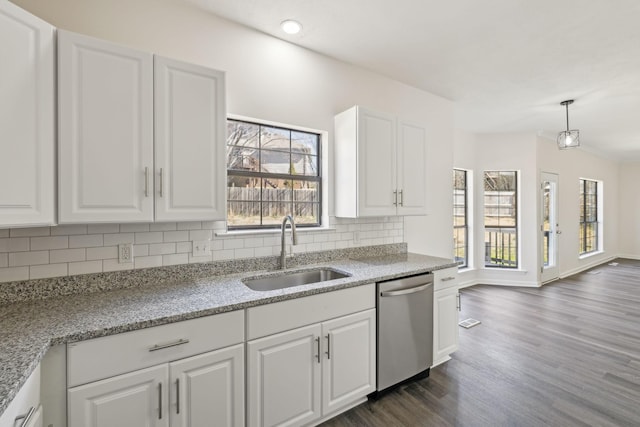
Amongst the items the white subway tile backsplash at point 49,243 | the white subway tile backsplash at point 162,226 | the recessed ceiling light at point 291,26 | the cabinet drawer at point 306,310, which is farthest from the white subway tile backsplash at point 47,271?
the recessed ceiling light at point 291,26

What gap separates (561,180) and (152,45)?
23.4 ft

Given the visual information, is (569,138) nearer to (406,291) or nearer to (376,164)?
(376,164)

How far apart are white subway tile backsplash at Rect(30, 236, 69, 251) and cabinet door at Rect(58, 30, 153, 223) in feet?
1.11

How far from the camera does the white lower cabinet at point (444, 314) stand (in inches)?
97.0

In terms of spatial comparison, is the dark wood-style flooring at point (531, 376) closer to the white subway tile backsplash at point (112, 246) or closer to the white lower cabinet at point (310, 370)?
the white lower cabinet at point (310, 370)

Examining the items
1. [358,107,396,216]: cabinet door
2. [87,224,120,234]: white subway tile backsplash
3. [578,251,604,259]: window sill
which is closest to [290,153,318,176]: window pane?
[358,107,396,216]: cabinet door

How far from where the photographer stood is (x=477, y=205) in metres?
5.37

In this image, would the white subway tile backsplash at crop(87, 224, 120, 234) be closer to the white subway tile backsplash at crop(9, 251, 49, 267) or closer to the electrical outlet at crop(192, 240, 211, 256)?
the white subway tile backsplash at crop(9, 251, 49, 267)

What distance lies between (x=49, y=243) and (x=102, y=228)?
25 centimetres

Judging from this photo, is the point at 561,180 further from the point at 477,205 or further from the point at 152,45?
the point at 152,45

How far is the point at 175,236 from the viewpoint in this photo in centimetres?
200

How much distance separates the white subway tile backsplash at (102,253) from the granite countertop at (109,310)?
0.21m

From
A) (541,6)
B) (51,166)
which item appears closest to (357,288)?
(51,166)

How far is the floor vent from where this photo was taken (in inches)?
137
